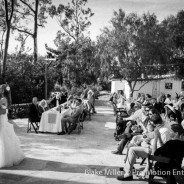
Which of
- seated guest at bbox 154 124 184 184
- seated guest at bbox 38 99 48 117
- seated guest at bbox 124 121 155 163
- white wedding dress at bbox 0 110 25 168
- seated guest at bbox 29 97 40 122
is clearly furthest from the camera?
seated guest at bbox 38 99 48 117

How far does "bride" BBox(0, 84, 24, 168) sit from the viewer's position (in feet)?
18.4

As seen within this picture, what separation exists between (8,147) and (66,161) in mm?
1435

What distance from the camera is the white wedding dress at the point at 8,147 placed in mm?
5597

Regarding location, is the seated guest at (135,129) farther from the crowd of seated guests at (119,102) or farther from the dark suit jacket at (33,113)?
the crowd of seated guests at (119,102)

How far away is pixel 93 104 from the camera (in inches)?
612

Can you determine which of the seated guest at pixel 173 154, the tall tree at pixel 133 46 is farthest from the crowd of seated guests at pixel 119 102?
the seated guest at pixel 173 154

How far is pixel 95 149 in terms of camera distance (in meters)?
7.47

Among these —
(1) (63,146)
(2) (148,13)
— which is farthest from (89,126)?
(2) (148,13)

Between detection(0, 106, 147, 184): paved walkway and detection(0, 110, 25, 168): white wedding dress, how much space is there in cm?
17

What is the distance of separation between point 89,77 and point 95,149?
17556 mm

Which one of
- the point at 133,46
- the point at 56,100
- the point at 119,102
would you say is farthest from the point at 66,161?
the point at 133,46

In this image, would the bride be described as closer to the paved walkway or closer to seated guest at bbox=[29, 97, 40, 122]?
the paved walkway

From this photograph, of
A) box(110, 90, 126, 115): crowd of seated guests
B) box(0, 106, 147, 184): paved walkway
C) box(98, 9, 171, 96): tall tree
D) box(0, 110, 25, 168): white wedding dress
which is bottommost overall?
box(0, 106, 147, 184): paved walkway

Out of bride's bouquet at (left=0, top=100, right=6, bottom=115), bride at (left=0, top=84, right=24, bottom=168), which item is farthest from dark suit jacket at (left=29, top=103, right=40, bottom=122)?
bride's bouquet at (left=0, top=100, right=6, bottom=115)
